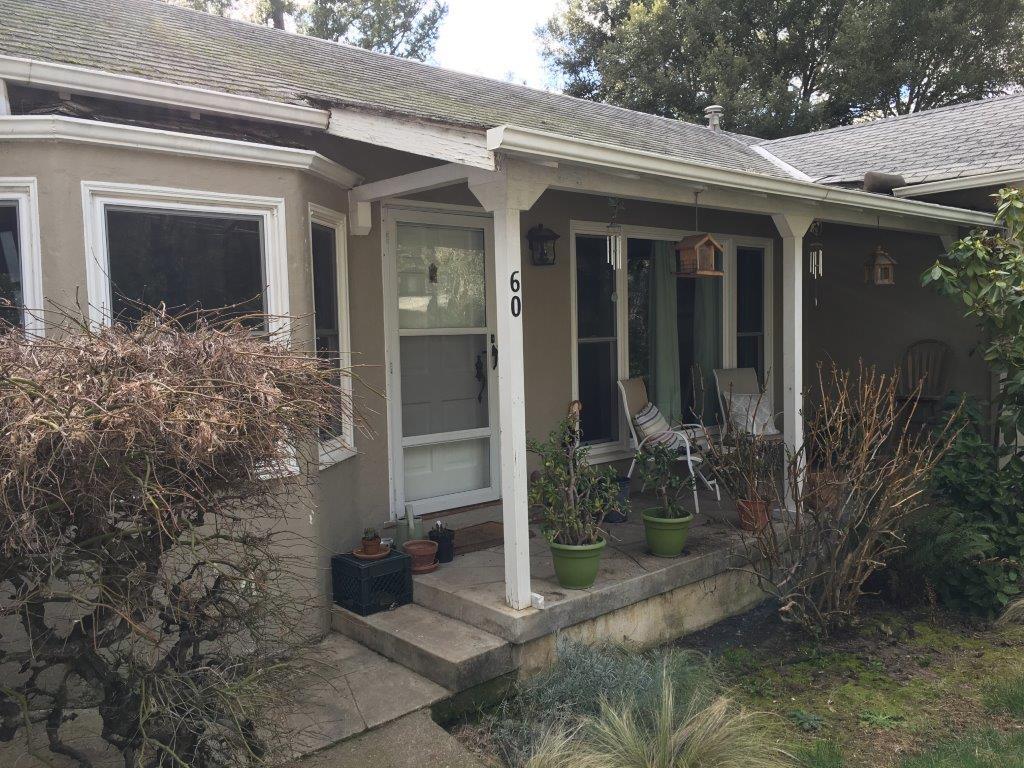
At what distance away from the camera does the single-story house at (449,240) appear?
3607mm

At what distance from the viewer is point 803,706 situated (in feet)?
12.3

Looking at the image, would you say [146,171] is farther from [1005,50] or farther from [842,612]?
[1005,50]

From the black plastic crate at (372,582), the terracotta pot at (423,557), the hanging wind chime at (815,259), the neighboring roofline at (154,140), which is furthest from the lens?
the hanging wind chime at (815,259)

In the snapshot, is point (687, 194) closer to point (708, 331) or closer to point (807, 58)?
point (708, 331)

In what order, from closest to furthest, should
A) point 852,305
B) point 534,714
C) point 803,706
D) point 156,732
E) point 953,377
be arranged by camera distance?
point 156,732 → point 534,714 → point 803,706 → point 953,377 → point 852,305

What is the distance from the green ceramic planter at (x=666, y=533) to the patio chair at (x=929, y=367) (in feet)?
12.7

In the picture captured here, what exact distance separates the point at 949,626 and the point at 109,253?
5.01 meters

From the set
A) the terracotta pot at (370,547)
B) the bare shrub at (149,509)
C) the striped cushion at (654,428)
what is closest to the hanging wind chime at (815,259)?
the striped cushion at (654,428)

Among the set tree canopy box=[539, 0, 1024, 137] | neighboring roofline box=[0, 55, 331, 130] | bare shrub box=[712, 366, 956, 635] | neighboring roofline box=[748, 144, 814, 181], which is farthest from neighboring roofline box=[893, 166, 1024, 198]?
tree canopy box=[539, 0, 1024, 137]

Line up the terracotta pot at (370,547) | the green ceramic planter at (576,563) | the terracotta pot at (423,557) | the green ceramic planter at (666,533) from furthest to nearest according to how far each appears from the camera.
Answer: the green ceramic planter at (666,533) → the terracotta pot at (423,557) → the terracotta pot at (370,547) → the green ceramic planter at (576,563)

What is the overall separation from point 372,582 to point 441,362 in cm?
174

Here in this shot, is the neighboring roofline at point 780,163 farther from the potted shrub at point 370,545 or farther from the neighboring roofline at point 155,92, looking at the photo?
the potted shrub at point 370,545

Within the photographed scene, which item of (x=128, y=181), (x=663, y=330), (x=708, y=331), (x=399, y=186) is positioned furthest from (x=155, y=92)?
(x=708, y=331)

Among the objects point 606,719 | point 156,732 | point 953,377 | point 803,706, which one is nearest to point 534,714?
point 606,719
